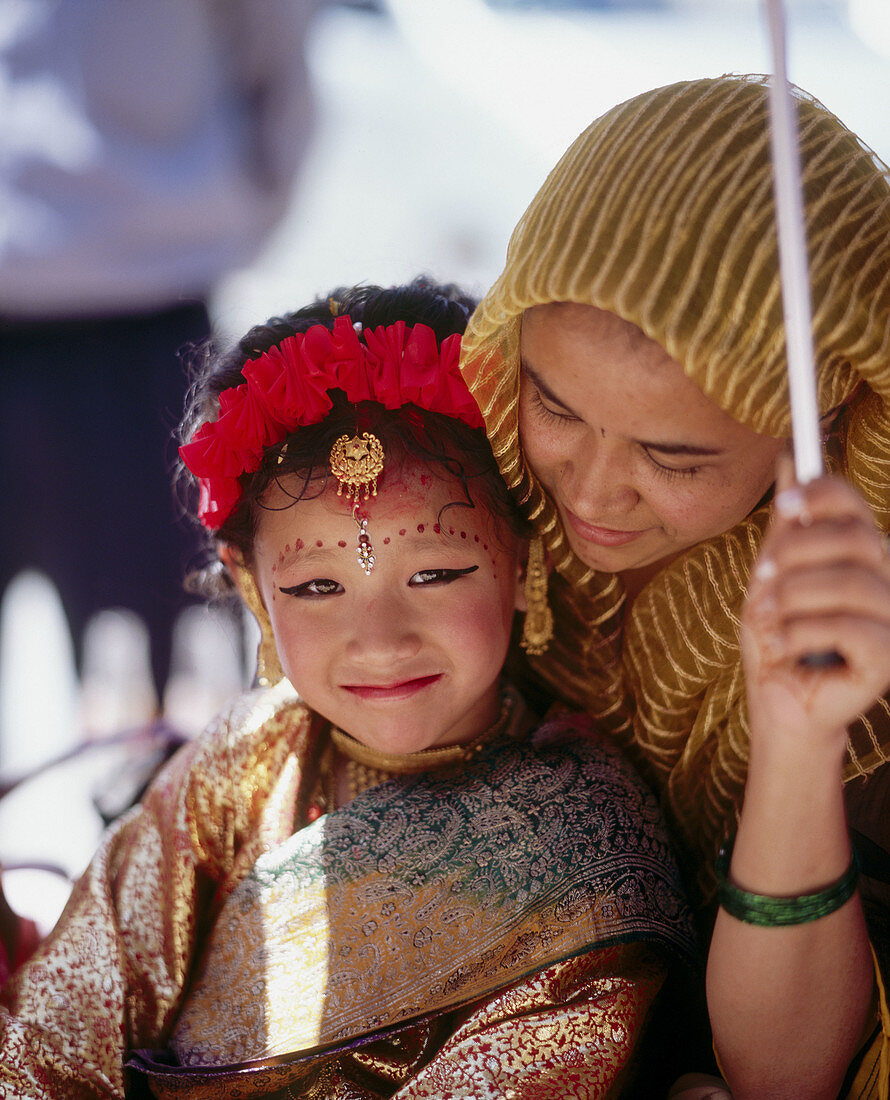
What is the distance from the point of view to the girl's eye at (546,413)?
1042mm

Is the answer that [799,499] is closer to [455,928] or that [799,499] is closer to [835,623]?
[835,623]

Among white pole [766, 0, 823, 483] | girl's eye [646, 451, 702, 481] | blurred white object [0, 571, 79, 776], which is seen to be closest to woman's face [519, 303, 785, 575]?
girl's eye [646, 451, 702, 481]

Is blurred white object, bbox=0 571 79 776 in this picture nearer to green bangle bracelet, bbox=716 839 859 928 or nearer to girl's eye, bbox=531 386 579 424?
girl's eye, bbox=531 386 579 424

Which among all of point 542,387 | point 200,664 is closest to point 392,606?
point 542,387

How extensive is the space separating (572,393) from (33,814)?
1.38 metres

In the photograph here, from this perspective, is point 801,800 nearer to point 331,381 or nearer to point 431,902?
point 431,902

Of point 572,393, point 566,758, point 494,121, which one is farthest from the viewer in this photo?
point 494,121

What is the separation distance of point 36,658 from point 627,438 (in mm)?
2195

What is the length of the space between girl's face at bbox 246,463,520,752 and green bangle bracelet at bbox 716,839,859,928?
0.42 metres

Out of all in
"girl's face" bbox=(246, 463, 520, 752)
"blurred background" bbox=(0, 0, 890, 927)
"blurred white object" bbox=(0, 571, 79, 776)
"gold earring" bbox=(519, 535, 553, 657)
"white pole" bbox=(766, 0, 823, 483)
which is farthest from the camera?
"blurred white object" bbox=(0, 571, 79, 776)

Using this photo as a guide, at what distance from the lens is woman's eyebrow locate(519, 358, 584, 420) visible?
1.02m

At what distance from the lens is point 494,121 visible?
2582mm

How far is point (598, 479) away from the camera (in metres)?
1.02

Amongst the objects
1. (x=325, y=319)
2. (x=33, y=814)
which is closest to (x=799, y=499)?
(x=325, y=319)
